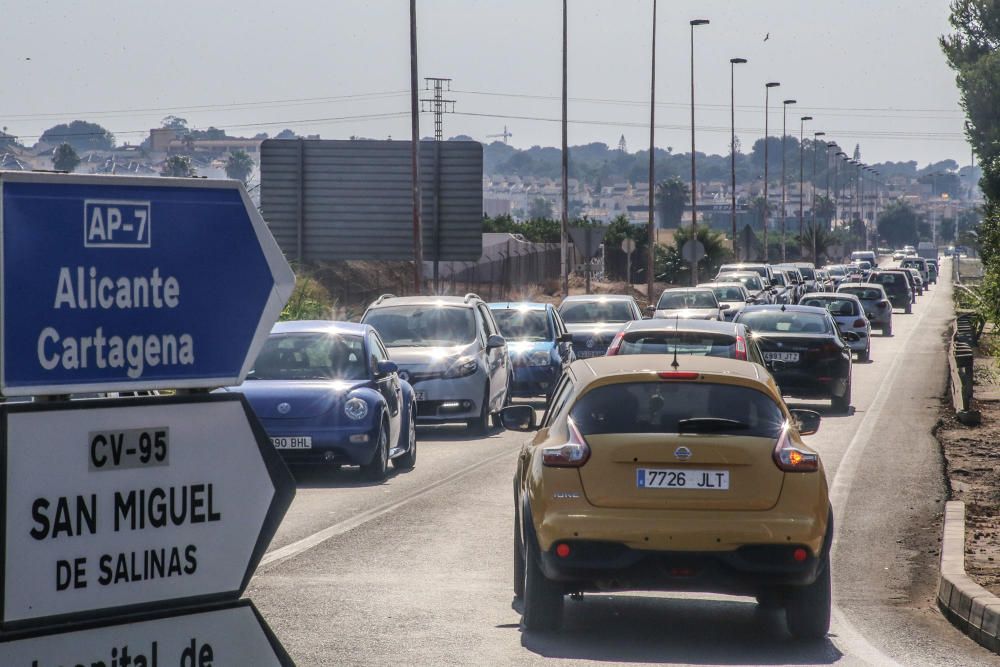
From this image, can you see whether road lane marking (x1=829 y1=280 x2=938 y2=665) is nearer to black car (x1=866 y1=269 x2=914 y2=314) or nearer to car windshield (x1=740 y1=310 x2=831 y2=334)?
car windshield (x1=740 y1=310 x2=831 y2=334)

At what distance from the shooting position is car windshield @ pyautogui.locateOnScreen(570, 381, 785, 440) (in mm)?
8422

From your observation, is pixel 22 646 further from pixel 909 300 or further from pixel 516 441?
pixel 909 300

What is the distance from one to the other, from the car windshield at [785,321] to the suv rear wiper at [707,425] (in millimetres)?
17057

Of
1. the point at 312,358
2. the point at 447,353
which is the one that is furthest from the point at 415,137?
the point at 312,358

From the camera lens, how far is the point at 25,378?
9.72 ft

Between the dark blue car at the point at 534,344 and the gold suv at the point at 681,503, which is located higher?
the gold suv at the point at 681,503

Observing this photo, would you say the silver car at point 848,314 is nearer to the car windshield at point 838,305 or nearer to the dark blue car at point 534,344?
the car windshield at point 838,305

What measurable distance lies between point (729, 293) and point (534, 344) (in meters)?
19.3

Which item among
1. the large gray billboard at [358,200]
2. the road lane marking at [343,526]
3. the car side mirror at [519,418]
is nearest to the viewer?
the car side mirror at [519,418]

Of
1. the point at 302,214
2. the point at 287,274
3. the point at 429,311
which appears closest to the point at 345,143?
the point at 302,214

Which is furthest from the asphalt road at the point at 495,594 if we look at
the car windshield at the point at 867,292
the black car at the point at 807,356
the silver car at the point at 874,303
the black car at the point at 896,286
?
the black car at the point at 896,286

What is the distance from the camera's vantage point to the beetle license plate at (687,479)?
823 cm

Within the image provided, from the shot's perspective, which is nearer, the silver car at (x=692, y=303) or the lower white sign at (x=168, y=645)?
the lower white sign at (x=168, y=645)

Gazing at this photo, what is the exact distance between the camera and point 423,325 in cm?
2202
